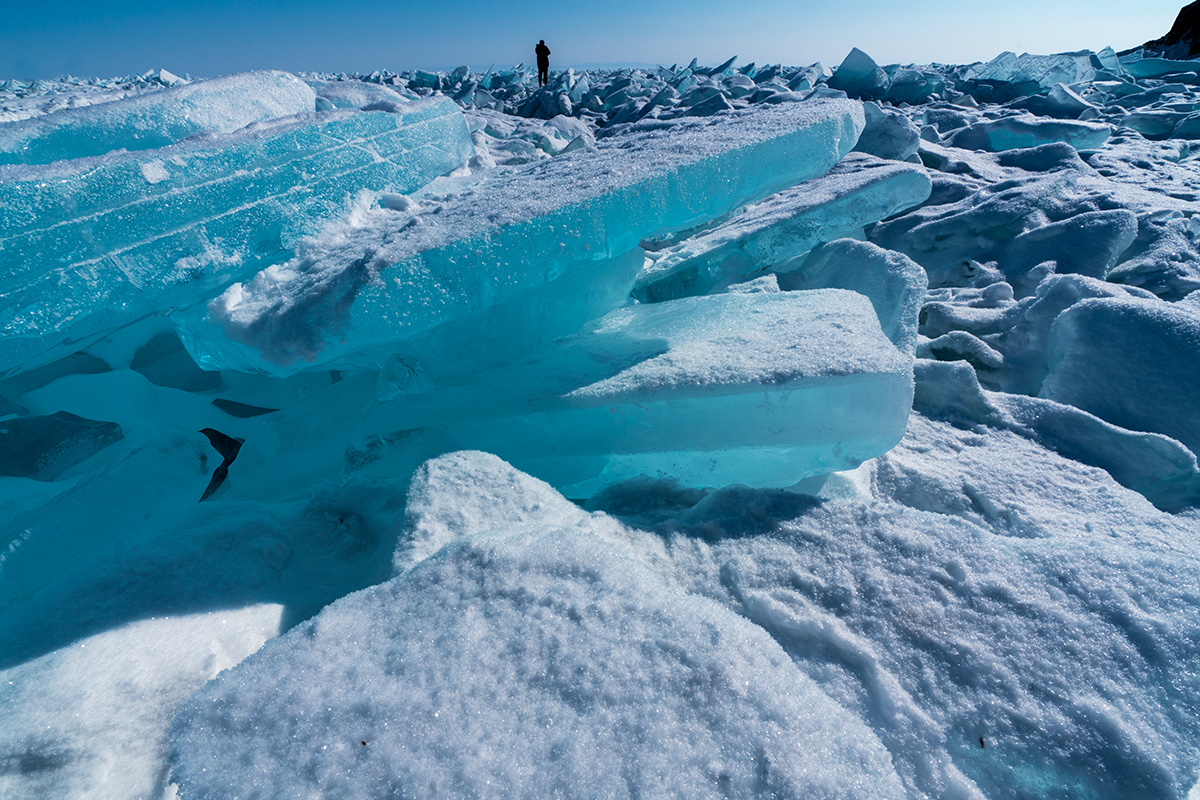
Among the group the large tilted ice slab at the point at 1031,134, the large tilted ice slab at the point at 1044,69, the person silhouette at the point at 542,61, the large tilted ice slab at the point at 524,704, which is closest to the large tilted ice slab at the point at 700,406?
the large tilted ice slab at the point at 524,704

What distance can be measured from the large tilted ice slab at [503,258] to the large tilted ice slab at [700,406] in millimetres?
161

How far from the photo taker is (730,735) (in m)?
0.59

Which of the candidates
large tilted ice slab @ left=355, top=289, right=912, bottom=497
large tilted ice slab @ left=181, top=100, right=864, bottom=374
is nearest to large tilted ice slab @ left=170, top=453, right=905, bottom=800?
large tilted ice slab @ left=355, top=289, right=912, bottom=497

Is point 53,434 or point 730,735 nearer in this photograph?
point 730,735

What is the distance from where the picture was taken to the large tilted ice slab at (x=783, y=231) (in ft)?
5.77

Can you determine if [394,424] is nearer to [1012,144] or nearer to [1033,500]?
[1033,500]

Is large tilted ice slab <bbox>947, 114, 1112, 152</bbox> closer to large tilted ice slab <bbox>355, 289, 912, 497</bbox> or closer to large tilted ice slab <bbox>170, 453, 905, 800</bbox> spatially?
large tilted ice slab <bbox>355, 289, 912, 497</bbox>

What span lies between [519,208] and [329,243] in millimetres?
562

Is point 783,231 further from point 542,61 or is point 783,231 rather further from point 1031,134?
point 542,61

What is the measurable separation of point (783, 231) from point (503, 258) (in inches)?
39.6

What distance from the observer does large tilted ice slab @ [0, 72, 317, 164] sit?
67.5 inches

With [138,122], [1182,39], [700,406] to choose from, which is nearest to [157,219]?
[138,122]

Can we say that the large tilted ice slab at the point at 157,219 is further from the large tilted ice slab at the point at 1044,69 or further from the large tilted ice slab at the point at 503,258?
the large tilted ice slab at the point at 1044,69

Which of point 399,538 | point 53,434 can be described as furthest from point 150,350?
point 399,538
